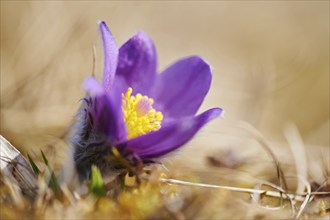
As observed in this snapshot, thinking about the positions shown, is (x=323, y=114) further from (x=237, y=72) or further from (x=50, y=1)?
(x=50, y=1)

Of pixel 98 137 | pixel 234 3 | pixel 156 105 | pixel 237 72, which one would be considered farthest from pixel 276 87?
pixel 98 137

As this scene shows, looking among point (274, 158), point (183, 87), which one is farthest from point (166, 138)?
point (274, 158)

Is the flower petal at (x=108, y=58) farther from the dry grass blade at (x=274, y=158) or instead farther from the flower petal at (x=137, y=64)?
the dry grass blade at (x=274, y=158)

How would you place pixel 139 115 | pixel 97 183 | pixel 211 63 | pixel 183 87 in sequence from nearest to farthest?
1. pixel 97 183
2. pixel 139 115
3. pixel 183 87
4. pixel 211 63

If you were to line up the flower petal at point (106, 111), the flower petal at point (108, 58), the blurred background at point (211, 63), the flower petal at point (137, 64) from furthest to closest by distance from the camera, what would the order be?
the blurred background at point (211, 63) < the flower petal at point (137, 64) < the flower petal at point (108, 58) < the flower petal at point (106, 111)

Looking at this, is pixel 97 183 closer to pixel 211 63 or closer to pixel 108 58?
pixel 108 58

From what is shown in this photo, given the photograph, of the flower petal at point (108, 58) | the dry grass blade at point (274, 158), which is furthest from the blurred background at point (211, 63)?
the flower petal at point (108, 58)

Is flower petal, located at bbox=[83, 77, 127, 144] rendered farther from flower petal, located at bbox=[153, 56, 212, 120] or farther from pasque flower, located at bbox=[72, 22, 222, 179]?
flower petal, located at bbox=[153, 56, 212, 120]
